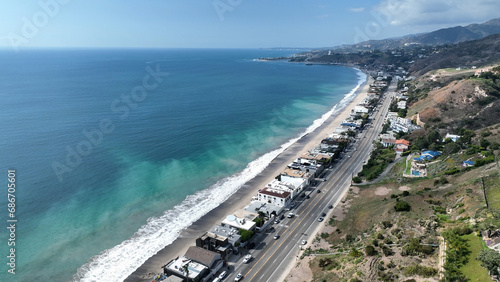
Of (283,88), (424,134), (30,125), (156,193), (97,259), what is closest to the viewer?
(97,259)

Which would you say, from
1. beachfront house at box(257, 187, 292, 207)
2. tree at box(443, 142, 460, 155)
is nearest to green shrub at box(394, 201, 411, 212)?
beachfront house at box(257, 187, 292, 207)

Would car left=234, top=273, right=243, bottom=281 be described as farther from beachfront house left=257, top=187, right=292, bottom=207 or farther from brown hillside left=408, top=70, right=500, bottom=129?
brown hillside left=408, top=70, right=500, bottom=129

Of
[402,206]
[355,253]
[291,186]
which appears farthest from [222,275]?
[402,206]

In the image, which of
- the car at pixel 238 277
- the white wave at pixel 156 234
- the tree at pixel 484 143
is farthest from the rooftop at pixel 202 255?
the tree at pixel 484 143

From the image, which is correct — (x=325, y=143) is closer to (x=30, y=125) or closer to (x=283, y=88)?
(x=30, y=125)

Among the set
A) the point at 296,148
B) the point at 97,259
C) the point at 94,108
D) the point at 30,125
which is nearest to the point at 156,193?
the point at 97,259

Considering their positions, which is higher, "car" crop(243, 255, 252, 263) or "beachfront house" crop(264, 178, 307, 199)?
"beachfront house" crop(264, 178, 307, 199)
